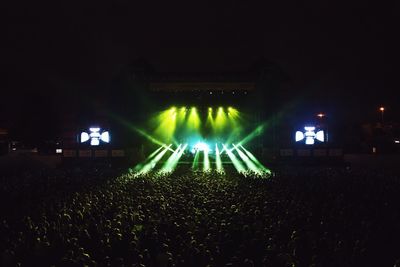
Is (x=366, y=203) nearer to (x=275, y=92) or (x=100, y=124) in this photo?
(x=275, y=92)

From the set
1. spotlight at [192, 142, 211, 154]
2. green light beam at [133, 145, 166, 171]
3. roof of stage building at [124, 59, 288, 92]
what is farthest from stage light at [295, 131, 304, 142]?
spotlight at [192, 142, 211, 154]

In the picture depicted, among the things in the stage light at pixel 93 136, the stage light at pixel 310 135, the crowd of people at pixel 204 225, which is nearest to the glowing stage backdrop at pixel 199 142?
the stage light at pixel 310 135

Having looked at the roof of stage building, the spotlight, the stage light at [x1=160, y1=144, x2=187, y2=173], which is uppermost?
the roof of stage building

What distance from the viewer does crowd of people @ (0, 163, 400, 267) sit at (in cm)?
701

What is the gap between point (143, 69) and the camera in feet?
97.1

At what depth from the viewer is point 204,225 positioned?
906cm

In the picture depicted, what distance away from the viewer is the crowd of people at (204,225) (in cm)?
701

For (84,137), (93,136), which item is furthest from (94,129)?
(84,137)

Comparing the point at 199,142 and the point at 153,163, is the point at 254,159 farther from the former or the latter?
the point at 199,142

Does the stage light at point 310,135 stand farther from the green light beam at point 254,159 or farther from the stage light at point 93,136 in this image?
the stage light at point 93,136

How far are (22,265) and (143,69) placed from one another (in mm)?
23758

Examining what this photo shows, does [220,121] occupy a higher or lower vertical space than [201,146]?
higher

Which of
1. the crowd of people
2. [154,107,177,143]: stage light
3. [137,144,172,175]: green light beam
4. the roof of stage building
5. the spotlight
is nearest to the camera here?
the crowd of people

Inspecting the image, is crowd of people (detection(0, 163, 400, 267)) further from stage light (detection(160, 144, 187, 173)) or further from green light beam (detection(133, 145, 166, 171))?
green light beam (detection(133, 145, 166, 171))
